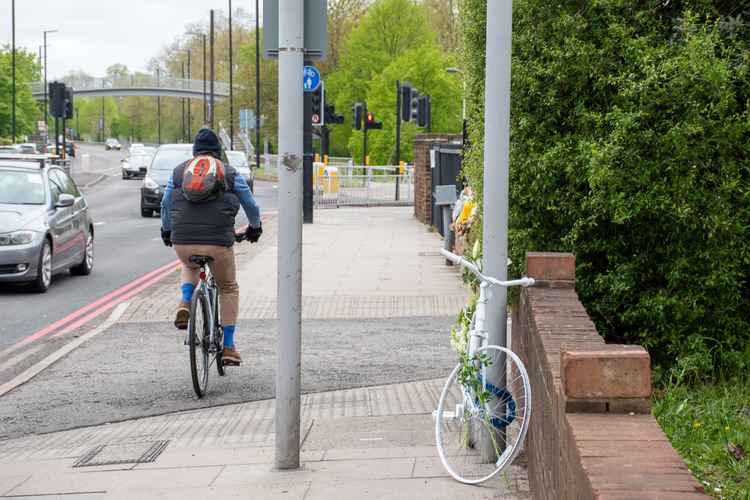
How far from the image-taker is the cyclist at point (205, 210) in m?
8.04

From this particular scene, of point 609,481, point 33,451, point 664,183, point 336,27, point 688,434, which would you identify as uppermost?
point 336,27

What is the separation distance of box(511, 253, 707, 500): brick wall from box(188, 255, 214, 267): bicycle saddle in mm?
3618

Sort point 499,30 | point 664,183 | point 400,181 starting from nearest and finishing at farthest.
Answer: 1. point 499,30
2. point 664,183
3. point 400,181

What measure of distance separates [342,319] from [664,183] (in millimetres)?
6233

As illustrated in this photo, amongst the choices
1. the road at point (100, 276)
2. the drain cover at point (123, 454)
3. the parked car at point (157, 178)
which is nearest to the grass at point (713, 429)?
the drain cover at point (123, 454)

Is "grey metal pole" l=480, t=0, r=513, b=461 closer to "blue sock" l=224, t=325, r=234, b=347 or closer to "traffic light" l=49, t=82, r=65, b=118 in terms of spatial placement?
"blue sock" l=224, t=325, r=234, b=347

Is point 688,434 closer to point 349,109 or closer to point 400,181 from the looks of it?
point 400,181

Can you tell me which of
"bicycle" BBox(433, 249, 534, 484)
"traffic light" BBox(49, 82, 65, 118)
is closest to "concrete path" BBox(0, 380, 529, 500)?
"bicycle" BBox(433, 249, 534, 484)

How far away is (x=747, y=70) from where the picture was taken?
6137 mm

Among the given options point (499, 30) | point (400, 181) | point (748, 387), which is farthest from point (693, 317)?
point (400, 181)

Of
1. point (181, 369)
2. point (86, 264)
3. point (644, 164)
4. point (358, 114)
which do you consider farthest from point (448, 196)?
point (358, 114)

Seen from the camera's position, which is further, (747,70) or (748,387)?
(747,70)

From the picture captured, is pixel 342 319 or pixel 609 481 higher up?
pixel 609 481

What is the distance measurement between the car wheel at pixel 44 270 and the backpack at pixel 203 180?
688 centimetres
